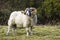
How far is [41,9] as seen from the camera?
22266mm

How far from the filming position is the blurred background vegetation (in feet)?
70.9

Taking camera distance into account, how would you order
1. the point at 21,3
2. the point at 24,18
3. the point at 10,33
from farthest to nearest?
the point at 21,3 → the point at 10,33 → the point at 24,18

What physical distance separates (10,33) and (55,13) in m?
7.88

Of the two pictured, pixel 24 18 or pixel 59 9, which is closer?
pixel 24 18

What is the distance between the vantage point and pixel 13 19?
14.0m

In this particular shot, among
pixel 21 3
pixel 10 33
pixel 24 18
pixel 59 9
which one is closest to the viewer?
pixel 24 18

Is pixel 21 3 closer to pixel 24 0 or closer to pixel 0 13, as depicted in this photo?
pixel 24 0

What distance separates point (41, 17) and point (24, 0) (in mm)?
1969

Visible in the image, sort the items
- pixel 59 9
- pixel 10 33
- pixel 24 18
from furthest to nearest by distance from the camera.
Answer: pixel 59 9 → pixel 10 33 → pixel 24 18

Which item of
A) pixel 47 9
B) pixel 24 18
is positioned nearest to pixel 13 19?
pixel 24 18

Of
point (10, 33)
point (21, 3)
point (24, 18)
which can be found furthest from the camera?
point (21, 3)

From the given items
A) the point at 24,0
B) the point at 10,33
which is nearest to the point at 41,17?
the point at 24,0

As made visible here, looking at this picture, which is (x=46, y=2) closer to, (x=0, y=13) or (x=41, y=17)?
(x=41, y=17)

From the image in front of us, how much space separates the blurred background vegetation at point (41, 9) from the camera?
2162cm
